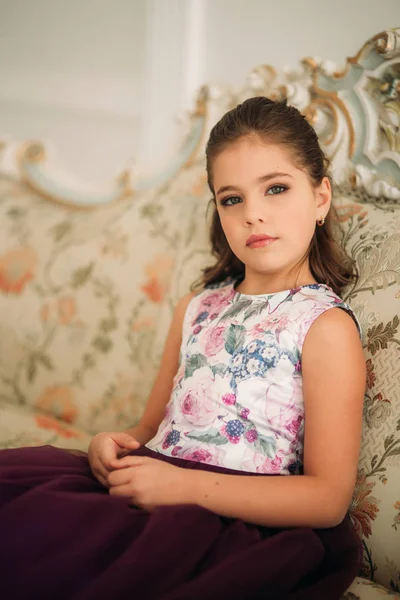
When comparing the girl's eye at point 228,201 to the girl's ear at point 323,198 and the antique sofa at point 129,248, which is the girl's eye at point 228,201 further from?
the antique sofa at point 129,248

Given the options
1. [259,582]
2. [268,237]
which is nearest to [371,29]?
[268,237]

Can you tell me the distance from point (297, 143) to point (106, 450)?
695 millimetres

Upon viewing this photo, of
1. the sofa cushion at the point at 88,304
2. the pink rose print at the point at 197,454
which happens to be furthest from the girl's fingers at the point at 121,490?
the sofa cushion at the point at 88,304

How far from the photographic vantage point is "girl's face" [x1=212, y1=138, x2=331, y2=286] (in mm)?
1034

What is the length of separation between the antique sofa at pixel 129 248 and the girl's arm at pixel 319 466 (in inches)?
5.3

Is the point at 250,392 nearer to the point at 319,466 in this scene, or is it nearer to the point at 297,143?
the point at 319,466

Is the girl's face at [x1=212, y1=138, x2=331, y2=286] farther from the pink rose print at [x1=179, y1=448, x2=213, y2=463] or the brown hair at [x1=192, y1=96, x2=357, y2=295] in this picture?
the pink rose print at [x1=179, y1=448, x2=213, y2=463]

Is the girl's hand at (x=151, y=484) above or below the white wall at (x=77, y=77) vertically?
below

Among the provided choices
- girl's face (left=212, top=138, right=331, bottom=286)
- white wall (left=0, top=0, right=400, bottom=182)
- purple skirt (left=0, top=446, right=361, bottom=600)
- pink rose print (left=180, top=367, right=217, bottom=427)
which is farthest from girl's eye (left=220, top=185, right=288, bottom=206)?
white wall (left=0, top=0, right=400, bottom=182)

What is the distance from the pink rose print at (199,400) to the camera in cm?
102

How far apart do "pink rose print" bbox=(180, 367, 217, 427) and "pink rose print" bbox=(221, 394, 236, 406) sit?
0.9 inches

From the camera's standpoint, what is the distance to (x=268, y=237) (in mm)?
1045

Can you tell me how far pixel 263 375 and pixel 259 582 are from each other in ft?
1.21

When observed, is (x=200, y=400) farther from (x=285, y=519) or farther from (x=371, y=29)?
(x=371, y=29)
